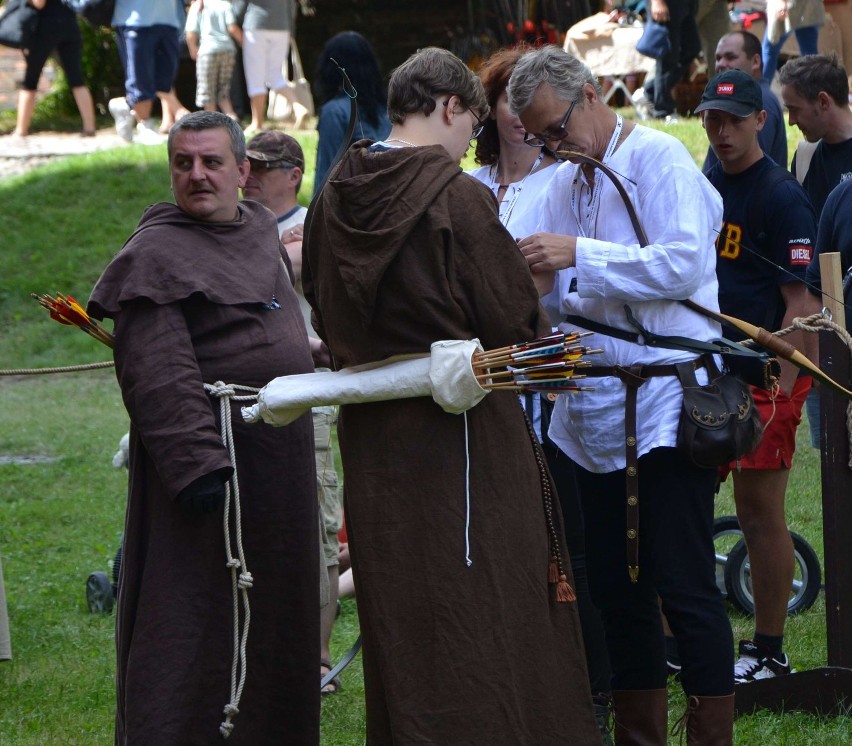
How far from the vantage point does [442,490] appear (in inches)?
116

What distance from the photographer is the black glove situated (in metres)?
3.42

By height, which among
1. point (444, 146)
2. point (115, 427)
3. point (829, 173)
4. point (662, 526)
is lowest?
point (115, 427)

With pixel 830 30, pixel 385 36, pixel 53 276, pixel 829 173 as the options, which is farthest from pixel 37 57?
pixel 829 173

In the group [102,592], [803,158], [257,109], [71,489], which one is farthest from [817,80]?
[257,109]

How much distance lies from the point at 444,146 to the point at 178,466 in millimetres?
1113

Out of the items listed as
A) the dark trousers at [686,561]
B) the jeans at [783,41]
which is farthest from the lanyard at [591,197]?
the jeans at [783,41]

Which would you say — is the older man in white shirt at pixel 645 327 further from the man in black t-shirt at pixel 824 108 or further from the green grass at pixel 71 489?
the man in black t-shirt at pixel 824 108

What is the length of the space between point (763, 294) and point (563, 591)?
174 centimetres

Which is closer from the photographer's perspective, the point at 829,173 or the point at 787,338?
the point at 787,338

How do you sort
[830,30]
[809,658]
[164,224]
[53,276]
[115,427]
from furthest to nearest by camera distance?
[53,276]
[830,30]
[115,427]
[809,658]
[164,224]

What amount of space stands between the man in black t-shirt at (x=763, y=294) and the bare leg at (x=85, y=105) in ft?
38.2

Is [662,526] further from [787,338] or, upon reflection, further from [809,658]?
[809,658]

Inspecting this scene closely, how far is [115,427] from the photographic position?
31.0 ft

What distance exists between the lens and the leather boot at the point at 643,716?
11.5ft
